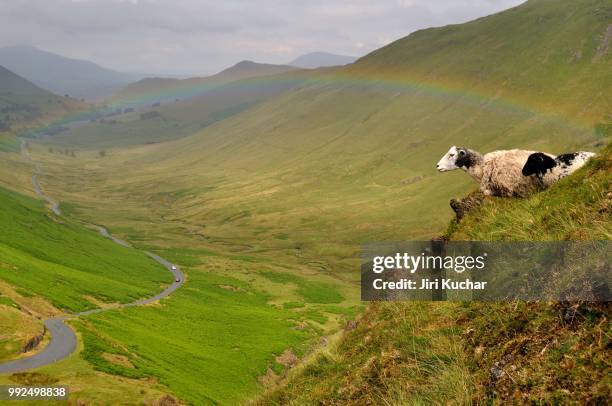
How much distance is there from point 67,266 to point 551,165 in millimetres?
155559

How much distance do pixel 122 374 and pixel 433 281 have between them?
57.2 metres

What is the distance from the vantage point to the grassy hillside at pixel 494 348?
8172 mm

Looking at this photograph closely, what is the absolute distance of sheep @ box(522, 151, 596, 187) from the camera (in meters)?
19.5

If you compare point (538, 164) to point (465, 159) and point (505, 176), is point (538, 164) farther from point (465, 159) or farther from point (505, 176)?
point (465, 159)

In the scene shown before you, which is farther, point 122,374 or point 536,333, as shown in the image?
point 122,374

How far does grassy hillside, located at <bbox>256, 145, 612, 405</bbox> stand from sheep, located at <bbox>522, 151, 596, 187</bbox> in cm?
403

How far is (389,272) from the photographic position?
21.7 m

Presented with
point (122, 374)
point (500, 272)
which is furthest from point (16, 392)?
point (500, 272)

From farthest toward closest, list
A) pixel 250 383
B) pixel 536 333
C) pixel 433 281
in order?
pixel 250 383, pixel 433 281, pixel 536 333

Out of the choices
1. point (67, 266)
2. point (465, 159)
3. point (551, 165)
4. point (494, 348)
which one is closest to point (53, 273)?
point (67, 266)

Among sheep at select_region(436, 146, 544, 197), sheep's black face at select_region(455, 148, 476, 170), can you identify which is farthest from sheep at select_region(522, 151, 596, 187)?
sheep's black face at select_region(455, 148, 476, 170)

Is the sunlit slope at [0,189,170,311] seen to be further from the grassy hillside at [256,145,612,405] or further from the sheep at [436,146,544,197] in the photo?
the grassy hillside at [256,145,612,405]

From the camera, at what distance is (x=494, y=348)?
10109mm

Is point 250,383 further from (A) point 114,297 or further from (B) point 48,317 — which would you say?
(A) point 114,297
